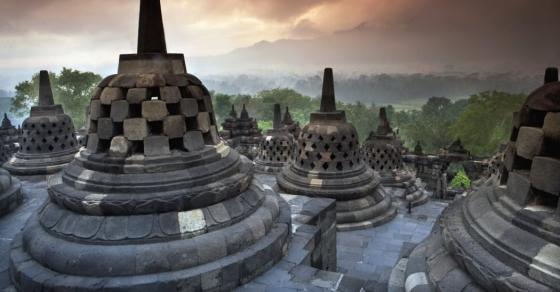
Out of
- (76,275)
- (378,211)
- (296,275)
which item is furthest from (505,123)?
(76,275)

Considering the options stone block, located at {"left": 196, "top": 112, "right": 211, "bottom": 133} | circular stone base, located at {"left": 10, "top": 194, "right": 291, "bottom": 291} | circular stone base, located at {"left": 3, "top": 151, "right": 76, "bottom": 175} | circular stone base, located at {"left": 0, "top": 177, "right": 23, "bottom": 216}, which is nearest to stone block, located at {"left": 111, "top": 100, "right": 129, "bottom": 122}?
stone block, located at {"left": 196, "top": 112, "right": 211, "bottom": 133}

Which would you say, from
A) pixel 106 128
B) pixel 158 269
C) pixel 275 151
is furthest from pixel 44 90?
pixel 158 269

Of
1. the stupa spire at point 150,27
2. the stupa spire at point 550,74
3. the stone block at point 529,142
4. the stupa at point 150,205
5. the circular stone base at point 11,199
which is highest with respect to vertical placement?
the stupa spire at point 150,27

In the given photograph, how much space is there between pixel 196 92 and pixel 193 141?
0.77m

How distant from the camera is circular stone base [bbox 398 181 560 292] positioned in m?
2.82

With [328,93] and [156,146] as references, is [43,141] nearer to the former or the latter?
[156,146]

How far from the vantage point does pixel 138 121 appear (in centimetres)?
489

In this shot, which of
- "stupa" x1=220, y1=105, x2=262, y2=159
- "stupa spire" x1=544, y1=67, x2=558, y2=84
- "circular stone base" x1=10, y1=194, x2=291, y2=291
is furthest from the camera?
"stupa" x1=220, y1=105, x2=262, y2=159

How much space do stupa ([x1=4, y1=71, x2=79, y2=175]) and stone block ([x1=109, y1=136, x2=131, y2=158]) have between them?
7918 millimetres

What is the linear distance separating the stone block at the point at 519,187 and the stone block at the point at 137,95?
4.52m

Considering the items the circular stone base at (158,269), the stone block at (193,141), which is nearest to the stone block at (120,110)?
the stone block at (193,141)

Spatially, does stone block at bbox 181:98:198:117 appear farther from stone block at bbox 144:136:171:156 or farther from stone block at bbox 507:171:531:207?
stone block at bbox 507:171:531:207

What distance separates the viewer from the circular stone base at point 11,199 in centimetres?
740

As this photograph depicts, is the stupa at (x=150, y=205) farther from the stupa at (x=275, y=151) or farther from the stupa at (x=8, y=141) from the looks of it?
the stupa at (x=8, y=141)
